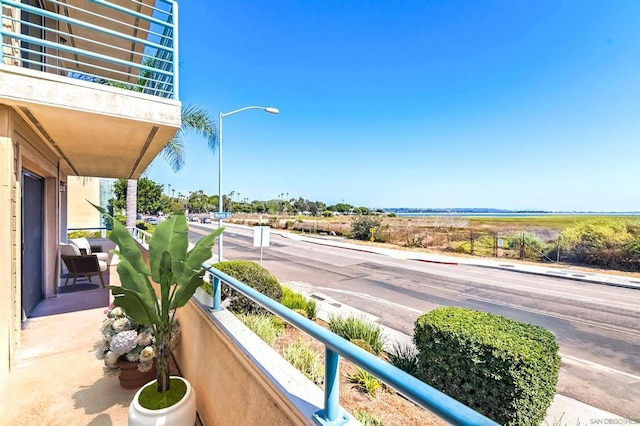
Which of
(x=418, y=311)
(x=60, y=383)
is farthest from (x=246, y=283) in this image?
(x=418, y=311)

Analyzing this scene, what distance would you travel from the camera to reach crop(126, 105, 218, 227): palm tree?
15.2 m

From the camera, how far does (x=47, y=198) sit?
23.2 feet

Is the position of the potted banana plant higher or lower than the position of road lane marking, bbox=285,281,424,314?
higher

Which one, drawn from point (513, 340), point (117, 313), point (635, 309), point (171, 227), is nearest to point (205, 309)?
point (171, 227)

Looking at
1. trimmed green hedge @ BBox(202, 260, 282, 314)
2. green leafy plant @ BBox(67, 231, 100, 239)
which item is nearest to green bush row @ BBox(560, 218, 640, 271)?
trimmed green hedge @ BBox(202, 260, 282, 314)

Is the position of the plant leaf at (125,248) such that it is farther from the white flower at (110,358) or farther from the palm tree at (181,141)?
the palm tree at (181,141)

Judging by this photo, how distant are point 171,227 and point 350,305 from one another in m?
6.94

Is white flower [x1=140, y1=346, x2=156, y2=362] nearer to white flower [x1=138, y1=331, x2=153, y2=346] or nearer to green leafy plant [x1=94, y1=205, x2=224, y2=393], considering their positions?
white flower [x1=138, y1=331, x2=153, y2=346]

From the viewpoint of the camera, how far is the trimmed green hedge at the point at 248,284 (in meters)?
5.45

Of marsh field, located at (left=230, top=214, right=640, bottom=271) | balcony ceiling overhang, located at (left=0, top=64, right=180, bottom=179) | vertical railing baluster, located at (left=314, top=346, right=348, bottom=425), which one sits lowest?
marsh field, located at (left=230, top=214, right=640, bottom=271)

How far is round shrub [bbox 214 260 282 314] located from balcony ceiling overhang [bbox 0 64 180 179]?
267 centimetres

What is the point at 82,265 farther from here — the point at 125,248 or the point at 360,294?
the point at 360,294

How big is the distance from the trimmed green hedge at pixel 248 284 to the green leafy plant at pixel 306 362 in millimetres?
1784

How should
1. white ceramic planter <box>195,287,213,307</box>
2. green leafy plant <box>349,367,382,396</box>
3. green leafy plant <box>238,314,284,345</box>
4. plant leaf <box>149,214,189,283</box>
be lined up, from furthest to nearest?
green leafy plant <box>238,314,284,345</box> < green leafy plant <box>349,367,382,396</box> < white ceramic planter <box>195,287,213,307</box> < plant leaf <box>149,214,189,283</box>
